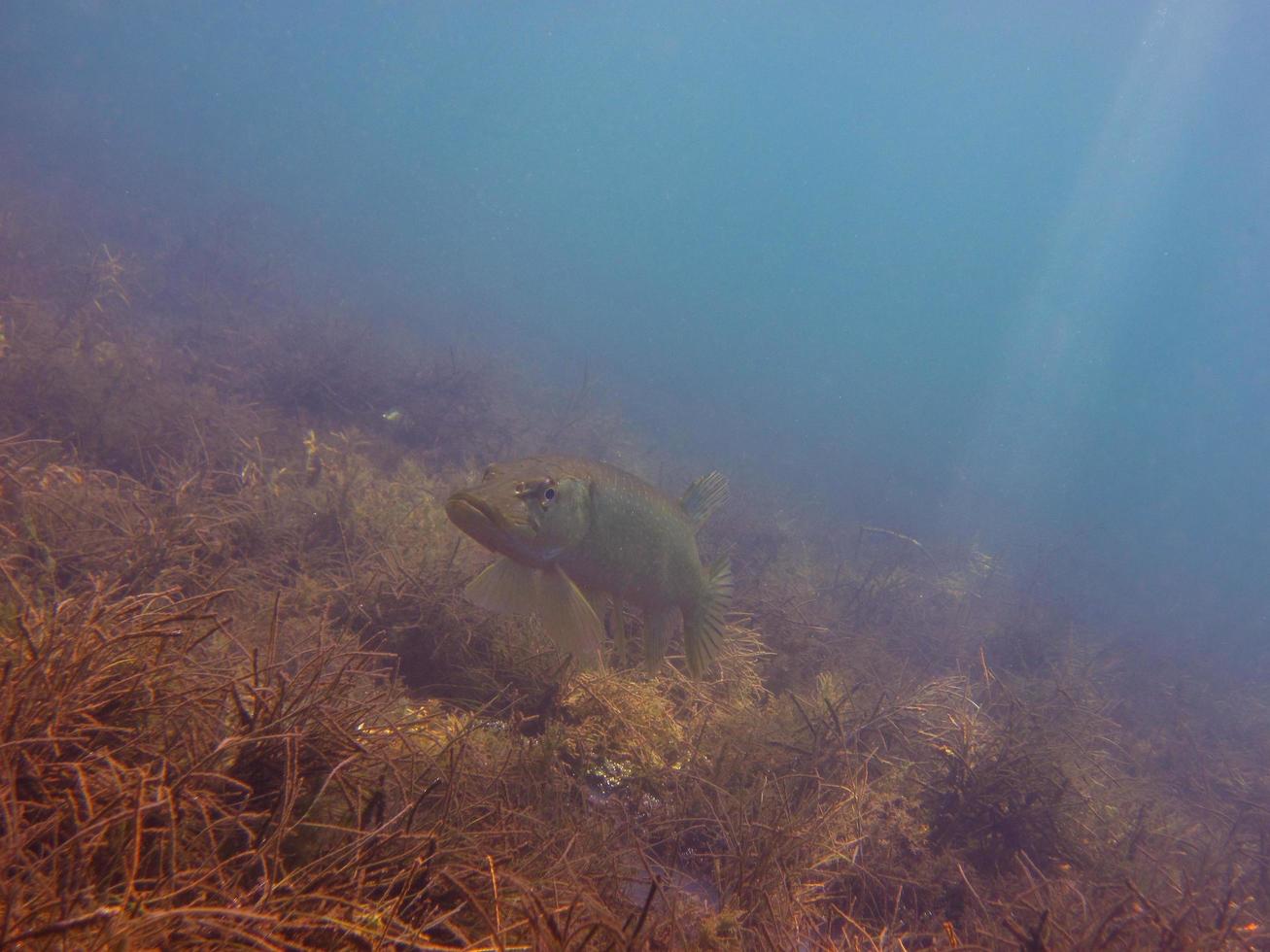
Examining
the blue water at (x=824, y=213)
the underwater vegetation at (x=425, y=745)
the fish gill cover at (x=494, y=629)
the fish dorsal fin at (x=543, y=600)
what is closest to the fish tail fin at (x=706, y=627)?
the fish gill cover at (x=494, y=629)

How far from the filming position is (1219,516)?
4931 centimetres

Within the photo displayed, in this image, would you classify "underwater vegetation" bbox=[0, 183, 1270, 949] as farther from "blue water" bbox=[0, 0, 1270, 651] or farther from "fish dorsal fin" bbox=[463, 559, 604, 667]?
"blue water" bbox=[0, 0, 1270, 651]

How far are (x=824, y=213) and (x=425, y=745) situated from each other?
19037 cm

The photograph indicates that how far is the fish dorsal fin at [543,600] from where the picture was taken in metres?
2.96

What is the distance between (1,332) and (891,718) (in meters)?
10.9

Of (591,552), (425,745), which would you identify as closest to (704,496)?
(591,552)

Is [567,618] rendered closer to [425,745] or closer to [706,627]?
[425,745]

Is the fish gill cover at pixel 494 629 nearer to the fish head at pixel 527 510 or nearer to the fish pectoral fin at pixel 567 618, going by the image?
the fish head at pixel 527 510

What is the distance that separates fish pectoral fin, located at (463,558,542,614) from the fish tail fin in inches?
58.7

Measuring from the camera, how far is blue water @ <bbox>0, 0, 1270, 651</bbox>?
29297mm

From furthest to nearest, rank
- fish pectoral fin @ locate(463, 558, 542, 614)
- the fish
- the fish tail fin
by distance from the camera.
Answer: the fish tail fin < fish pectoral fin @ locate(463, 558, 542, 614) < the fish

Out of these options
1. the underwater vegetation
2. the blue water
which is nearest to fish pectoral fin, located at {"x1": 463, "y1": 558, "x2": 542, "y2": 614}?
the underwater vegetation

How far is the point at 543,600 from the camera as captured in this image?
3.00 metres

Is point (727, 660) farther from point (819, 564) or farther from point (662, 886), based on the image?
point (819, 564)
